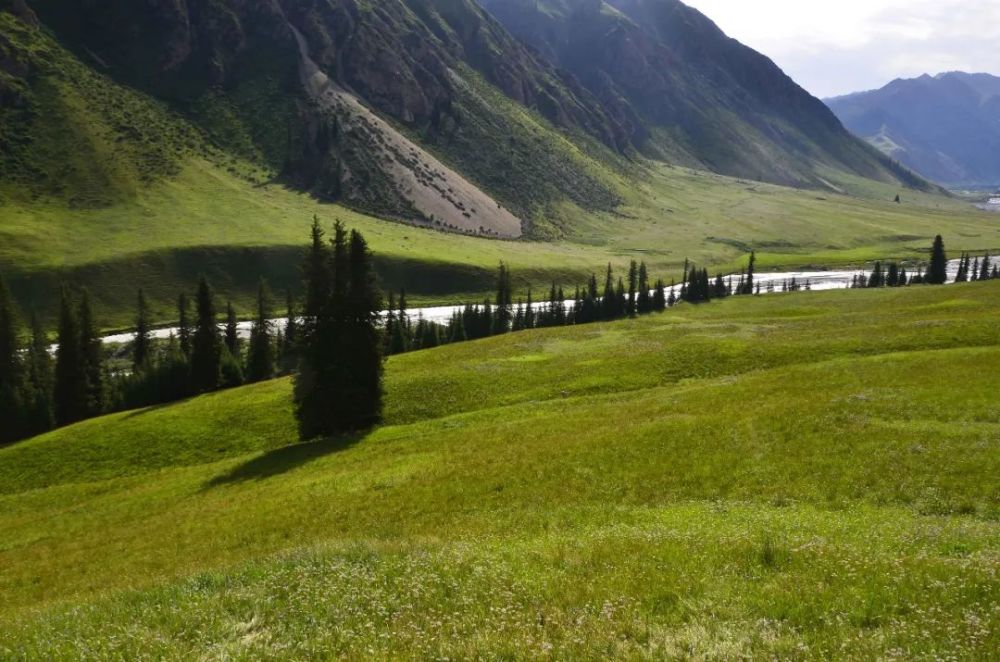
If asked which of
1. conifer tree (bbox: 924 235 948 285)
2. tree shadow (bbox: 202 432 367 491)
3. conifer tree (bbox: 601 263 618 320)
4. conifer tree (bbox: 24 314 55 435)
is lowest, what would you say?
conifer tree (bbox: 24 314 55 435)

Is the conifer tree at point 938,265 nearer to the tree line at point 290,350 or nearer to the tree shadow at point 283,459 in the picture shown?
the tree line at point 290,350

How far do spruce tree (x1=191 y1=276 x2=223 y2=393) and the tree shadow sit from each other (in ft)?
129

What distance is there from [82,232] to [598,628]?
210103mm

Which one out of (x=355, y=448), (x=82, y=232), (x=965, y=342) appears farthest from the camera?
(x=82, y=232)

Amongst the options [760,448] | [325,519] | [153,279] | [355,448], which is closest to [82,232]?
[153,279]

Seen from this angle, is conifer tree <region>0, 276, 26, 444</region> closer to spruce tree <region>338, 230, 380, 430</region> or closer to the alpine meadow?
the alpine meadow

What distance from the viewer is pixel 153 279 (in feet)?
535

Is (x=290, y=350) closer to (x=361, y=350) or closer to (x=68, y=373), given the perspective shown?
(x=68, y=373)

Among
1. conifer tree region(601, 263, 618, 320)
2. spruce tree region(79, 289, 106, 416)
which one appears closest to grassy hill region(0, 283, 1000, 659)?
spruce tree region(79, 289, 106, 416)

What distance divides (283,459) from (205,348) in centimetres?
4448

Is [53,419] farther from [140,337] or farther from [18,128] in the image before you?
[18,128]

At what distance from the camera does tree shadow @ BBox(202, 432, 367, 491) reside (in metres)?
40.1

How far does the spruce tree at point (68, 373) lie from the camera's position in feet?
257

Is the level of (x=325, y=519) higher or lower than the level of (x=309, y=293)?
lower
